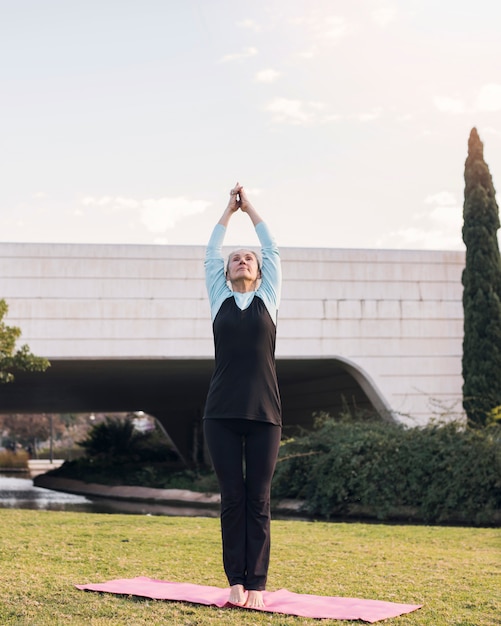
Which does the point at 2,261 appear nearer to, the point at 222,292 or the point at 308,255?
the point at 308,255

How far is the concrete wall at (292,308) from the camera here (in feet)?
59.8

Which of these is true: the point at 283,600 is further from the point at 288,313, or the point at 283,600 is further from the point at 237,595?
the point at 288,313

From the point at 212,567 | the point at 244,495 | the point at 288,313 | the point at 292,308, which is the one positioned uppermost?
the point at 292,308

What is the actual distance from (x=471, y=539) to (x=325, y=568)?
12.1 feet

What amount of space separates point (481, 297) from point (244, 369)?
14.0 metres

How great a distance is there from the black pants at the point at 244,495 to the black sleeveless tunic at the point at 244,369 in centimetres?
7

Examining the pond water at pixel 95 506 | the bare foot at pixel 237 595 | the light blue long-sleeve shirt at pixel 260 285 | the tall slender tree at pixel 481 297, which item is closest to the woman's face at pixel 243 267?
the light blue long-sleeve shirt at pixel 260 285

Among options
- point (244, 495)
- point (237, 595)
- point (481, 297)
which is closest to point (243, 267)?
point (244, 495)

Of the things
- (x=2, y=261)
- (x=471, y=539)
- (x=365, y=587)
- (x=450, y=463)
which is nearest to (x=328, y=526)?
(x=471, y=539)

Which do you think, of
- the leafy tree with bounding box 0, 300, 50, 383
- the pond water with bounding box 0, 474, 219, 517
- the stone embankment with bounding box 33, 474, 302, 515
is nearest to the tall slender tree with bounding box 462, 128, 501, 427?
the stone embankment with bounding box 33, 474, 302, 515

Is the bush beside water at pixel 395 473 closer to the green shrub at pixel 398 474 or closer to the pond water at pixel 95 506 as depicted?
the green shrub at pixel 398 474

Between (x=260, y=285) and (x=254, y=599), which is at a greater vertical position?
(x=260, y=285)

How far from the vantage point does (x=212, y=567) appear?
6.26m

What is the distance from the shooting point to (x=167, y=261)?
734 inches
